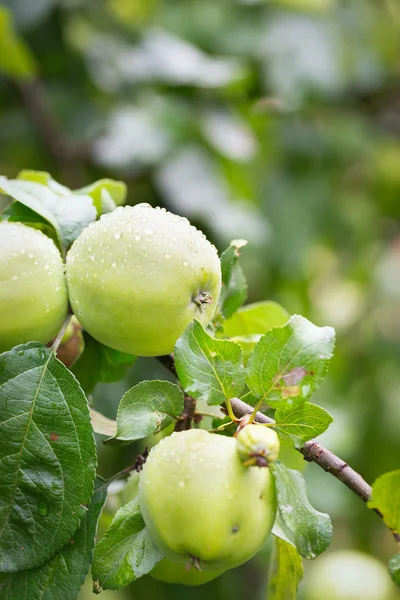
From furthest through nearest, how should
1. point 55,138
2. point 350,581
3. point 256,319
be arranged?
point 55,138, point 350,581, point 256,319

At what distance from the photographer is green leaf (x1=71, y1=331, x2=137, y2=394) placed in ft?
1.88

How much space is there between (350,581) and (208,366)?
2.13 ft

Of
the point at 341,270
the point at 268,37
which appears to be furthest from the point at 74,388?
the point at 341,270

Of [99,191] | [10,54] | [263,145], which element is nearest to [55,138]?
[10,54]

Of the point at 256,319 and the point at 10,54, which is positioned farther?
the point at 10,54

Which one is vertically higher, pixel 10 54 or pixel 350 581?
pixel 10 54

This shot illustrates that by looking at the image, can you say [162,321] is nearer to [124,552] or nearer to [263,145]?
[124,552]

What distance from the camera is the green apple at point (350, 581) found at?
3.14 feet

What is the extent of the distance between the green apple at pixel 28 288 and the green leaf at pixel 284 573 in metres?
0.22

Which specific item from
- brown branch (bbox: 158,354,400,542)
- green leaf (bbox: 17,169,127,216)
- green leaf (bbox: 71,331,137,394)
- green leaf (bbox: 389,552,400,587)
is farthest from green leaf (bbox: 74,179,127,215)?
green leaf (bbox: 389,552,400,587)

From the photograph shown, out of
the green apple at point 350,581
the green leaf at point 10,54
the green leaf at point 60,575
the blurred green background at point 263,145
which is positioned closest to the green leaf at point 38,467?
the green leaf at point 60,575

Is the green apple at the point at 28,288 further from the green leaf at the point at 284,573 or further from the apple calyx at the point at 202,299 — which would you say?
the green leaf at the point at 284,573

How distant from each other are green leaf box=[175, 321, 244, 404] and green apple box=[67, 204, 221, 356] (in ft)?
0.07

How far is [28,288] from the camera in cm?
47
